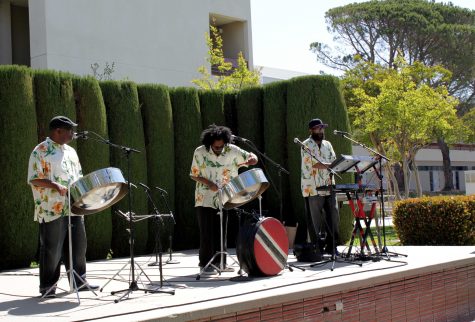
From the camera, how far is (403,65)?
22188mm

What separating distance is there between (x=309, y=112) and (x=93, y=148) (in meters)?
3.46

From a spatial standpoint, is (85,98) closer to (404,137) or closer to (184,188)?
(184,188)

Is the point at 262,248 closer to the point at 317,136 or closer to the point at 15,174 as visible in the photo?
the point at 317,136

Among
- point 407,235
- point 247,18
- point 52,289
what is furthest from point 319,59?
point 52,289

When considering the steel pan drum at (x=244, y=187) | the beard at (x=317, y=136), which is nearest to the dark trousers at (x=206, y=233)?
the steel pan drum at (x=244, y=187)

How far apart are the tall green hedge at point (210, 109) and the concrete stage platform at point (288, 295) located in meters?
3.27

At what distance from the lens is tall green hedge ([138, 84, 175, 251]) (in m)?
9.59

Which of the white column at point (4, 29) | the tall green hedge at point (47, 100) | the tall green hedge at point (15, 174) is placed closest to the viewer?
the tall green hedge at point (15, 174)

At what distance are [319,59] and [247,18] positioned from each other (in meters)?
14.7

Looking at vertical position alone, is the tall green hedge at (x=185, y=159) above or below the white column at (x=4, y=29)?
below

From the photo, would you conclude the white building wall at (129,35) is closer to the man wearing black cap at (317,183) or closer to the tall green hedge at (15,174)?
the tall green hedge at (15,174)

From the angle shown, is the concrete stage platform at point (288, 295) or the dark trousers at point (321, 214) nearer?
the concrete stage platform at point (288, 295)

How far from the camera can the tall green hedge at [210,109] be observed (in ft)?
33.8

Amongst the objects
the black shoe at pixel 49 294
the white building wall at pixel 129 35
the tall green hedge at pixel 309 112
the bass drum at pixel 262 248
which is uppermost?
the white building wall at pixel 129 35
